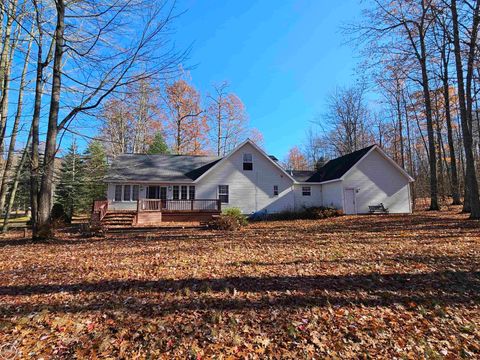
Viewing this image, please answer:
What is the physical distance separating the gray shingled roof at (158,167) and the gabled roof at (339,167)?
381 inches

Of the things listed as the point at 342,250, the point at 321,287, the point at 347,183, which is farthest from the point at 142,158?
the point at 321,287

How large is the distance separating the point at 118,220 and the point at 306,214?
1271cm

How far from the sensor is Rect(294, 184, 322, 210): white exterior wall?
23.2 m

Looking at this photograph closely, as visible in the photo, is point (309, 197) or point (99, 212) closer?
point (99, 212)

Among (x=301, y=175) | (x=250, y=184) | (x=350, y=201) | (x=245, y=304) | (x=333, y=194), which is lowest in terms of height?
(x=245, y=304)

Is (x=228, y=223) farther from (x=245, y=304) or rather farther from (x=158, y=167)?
(x=158, y=167)

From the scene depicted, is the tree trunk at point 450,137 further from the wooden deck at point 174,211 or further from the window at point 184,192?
the window at point 184,192

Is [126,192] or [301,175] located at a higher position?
[301,175]

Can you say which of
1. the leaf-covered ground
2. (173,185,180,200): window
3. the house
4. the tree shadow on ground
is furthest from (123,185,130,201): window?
the tree shadow on ground

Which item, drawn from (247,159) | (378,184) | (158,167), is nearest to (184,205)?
(158,167)

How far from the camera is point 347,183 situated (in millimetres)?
21078

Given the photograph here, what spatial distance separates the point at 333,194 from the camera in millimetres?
22078

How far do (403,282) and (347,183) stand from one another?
54.7 feet

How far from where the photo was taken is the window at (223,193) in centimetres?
2104
